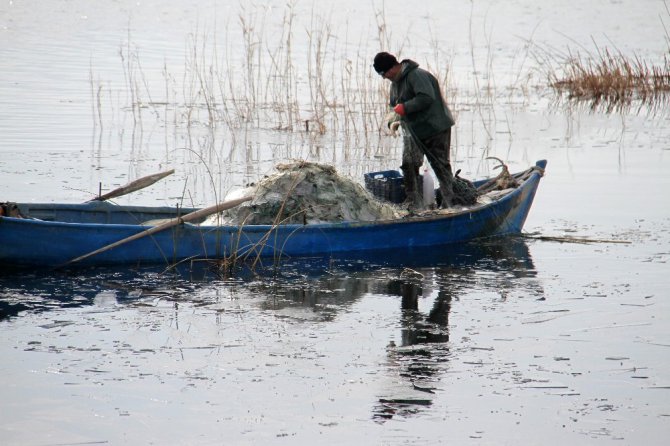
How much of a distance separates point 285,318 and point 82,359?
1.44 meters

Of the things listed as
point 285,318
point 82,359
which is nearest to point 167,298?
point 285,318

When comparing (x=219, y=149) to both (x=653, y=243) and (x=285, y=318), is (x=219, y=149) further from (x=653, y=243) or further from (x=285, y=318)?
(x=285, y=318)

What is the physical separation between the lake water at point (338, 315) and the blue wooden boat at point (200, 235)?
0.18 m

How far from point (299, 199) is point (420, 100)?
1364mm

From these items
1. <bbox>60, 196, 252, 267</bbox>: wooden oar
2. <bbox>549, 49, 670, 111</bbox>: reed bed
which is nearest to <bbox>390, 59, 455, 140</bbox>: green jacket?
<bbox>60, 196, 252, 267</bbox>: wooden oar

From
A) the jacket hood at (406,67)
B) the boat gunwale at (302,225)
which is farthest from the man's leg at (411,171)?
the jacket hood at (406,67)

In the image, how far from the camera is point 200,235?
27.1ft

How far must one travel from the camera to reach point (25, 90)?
16406 mm

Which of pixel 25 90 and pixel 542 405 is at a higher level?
pixel 25 90

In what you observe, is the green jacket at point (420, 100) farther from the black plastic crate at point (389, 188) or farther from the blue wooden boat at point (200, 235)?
the blue wooden boat at point (200, 235)

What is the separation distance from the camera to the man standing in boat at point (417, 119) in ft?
30.2

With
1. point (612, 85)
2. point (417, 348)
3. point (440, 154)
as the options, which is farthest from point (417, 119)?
point (612, 85)

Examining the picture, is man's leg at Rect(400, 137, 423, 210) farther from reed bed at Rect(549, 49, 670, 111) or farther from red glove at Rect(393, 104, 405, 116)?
reed bed at Rect(549, 49, 670, 111)

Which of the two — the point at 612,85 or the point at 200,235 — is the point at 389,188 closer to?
the point at 200,235
